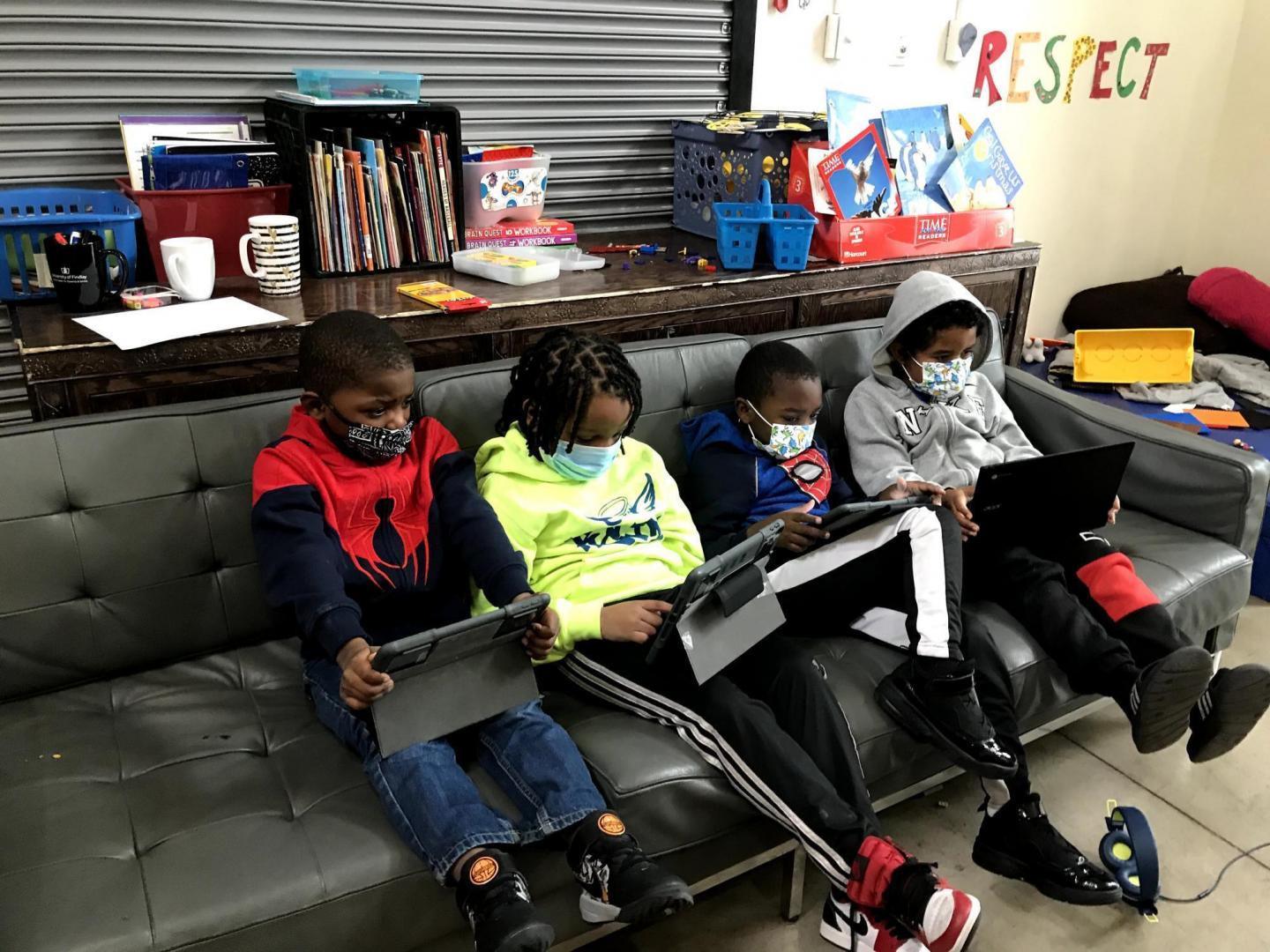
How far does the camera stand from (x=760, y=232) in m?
2.46

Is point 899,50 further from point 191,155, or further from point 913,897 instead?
point 913,897

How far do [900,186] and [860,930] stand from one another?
1825mm

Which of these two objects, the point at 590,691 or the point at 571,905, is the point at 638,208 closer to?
the point at 590,691

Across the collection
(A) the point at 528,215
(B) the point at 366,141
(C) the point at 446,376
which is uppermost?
(B) the point at 366,141

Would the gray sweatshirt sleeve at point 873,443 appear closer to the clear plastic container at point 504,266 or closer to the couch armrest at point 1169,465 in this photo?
the couch armrest at point 1169,465

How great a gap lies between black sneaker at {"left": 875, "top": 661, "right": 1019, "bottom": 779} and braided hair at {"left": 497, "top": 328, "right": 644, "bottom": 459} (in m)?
0.65

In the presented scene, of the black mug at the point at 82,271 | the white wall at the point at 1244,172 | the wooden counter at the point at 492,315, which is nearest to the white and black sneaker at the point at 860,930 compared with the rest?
the wooden counter at the point at 492,315

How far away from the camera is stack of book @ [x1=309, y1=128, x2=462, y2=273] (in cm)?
210

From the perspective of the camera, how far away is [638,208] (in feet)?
9.57

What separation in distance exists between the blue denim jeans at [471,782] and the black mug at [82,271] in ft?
2.89

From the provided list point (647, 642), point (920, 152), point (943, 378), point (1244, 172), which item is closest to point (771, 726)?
point (647, 642)

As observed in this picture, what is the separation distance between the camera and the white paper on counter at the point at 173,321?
172 centimetres

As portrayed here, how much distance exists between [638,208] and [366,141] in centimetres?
99

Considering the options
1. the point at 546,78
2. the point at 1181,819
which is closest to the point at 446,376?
the point at 546,78
